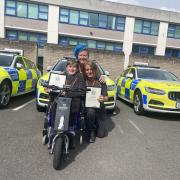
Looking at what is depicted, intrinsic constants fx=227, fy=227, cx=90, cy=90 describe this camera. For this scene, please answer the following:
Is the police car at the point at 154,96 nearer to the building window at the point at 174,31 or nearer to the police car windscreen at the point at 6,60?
the police car windscreen at the point at 6,60

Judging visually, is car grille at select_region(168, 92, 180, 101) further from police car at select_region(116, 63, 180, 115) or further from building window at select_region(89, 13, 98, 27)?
building window at select_region(89, 13, 98, 27)

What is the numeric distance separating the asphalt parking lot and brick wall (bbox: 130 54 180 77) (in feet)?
32.7

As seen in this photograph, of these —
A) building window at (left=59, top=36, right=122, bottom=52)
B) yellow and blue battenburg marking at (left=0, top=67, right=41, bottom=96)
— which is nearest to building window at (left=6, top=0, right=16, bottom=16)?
building window at (left=59, top=36, right=122, bottom=52)

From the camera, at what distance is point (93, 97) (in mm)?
4000

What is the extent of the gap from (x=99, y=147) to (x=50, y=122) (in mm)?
1004

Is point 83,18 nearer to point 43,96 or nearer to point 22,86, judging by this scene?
point 22,86

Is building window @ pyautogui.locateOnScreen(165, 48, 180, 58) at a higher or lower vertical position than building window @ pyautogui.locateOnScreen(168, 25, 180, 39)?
lower

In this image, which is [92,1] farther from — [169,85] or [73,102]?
[73,102]

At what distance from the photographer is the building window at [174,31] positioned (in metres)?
27.3

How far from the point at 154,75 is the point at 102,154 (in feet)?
15.7

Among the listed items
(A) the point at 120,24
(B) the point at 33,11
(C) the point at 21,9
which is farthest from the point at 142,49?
(C) the point at 21,9

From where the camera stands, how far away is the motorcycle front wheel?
121 inches

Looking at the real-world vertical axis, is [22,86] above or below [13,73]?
below

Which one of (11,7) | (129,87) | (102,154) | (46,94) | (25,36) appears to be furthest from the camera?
(25,36)
